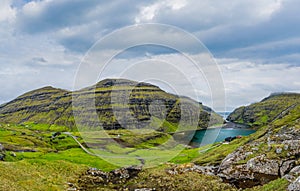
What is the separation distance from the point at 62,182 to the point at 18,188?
10.5 metres

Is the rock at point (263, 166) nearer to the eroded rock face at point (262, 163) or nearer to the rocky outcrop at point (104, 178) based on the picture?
the eroded rock face at point (262, 163)

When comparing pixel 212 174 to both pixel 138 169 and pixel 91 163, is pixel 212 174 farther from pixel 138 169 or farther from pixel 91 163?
pixel 91 163

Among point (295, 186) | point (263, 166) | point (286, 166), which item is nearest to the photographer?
point (295, 186)

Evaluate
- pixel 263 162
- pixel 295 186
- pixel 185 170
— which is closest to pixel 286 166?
pixel 263 162

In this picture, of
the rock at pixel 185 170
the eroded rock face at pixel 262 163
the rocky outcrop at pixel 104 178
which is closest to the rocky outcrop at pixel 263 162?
the eroded rock face at pixel 262 163

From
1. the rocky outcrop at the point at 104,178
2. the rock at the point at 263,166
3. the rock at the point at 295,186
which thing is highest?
the rock at the point at 295,186

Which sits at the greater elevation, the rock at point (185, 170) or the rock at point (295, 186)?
the rock at point (295, 186)

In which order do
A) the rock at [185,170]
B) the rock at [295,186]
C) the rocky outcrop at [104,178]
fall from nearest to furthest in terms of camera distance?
the rock at [295,186]
the rocky outcrop at [104,178]
the rock at [185,170]

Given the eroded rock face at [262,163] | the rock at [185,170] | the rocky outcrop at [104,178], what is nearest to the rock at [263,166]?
the eroded rock face at [262,163]

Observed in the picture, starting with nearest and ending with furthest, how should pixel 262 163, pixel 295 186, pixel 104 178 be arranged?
1. pixel 295 186
2. pixel 262 163
3. pixel 104 178

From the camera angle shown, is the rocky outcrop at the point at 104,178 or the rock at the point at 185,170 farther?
the rock at the point at 185,170

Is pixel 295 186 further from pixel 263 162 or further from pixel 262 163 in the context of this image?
pixel 263 162

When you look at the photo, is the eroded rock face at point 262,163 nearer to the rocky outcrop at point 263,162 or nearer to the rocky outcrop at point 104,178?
the rocky outcrop at point 263,162

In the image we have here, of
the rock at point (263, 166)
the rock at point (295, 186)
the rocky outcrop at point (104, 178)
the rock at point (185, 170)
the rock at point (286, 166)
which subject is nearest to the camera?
the rock at point (295, 186)
